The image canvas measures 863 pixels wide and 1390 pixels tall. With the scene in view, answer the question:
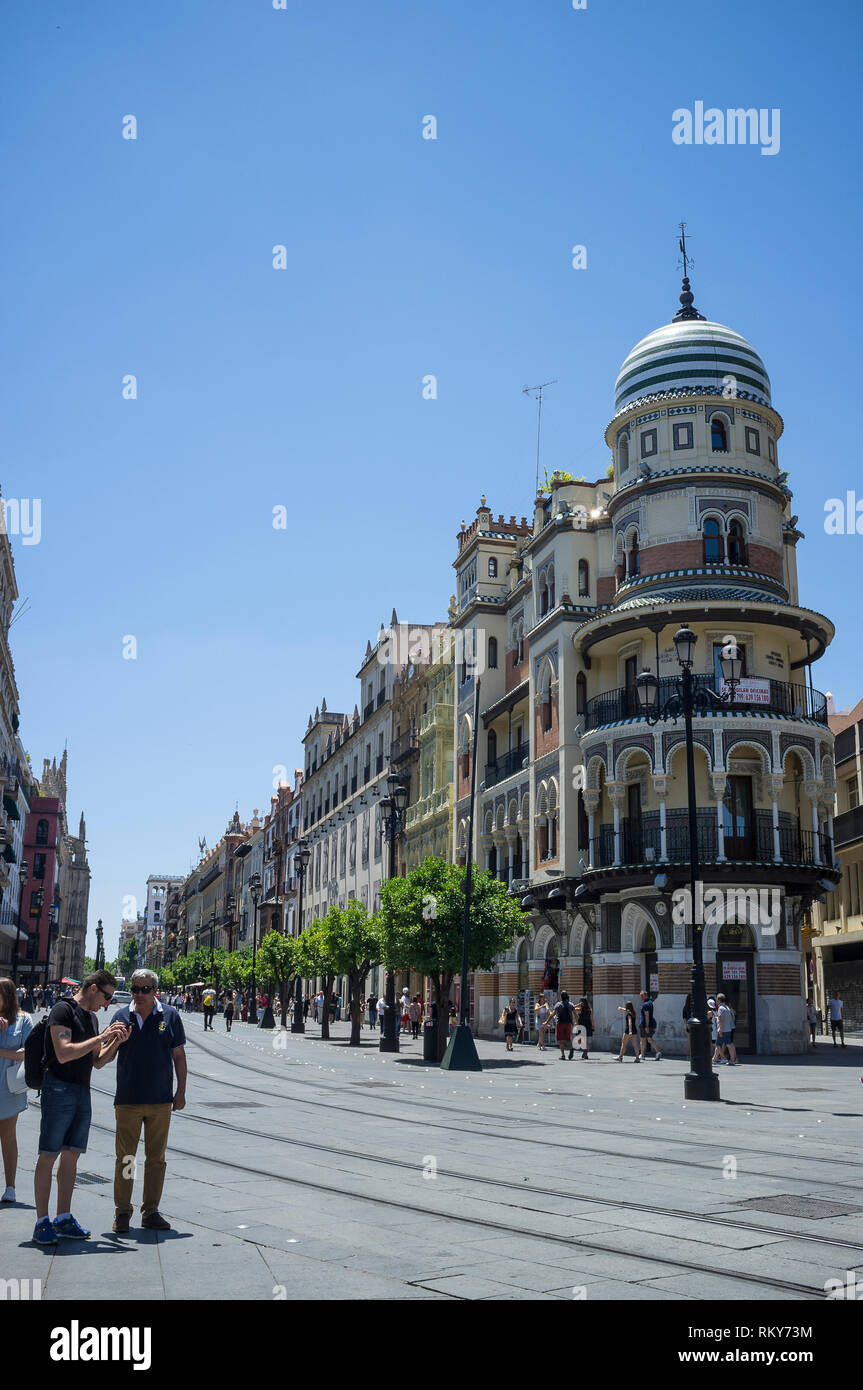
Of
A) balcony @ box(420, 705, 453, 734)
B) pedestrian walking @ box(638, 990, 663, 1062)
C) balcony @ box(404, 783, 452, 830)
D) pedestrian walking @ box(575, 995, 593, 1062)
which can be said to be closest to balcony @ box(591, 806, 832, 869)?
pedestrian walking @ box(638, 990, 663, 1062)

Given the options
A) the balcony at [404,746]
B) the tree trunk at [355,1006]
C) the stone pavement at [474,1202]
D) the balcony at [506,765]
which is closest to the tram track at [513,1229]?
the stone pavement at [474,1202]

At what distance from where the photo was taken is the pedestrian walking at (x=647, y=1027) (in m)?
32.0

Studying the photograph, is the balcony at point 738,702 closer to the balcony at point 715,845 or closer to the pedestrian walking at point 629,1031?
the balcony at point 715,845

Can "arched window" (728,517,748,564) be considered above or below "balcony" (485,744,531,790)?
above

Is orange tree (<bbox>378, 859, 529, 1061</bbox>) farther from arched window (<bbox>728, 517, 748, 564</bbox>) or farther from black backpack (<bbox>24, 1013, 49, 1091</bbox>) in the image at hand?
black backpack (<bbox>24, 1013, 49, 1091</bbox>)

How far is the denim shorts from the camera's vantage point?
25.3ft

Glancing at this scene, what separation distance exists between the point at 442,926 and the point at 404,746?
31523mm

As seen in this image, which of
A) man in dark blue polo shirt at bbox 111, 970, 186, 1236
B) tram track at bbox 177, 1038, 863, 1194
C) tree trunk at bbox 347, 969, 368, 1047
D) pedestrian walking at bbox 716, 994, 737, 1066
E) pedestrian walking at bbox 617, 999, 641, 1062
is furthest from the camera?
tree trunk at bbox 347, 969, 368, 1047

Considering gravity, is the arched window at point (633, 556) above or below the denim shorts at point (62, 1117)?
above

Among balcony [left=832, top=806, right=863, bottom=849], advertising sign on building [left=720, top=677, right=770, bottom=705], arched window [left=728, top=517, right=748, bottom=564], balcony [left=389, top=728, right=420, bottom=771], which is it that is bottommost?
balcony [left=832, top=806, right=863, bottom=849]

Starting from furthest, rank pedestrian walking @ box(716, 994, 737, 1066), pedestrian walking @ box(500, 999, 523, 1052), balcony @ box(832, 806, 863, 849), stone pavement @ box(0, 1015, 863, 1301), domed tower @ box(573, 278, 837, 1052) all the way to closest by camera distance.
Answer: balcony @ box(832, 806, 863, 849) → pedestrian walking @ box(500, 999, 523, 1052) → domed tower @ box(573, 278, 837, 1052) → pedestrian walking @ box(716, 994, 737, 1066) → stone pavement @ box(0, 1015, 863, 1301)

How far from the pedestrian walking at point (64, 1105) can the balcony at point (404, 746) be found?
52.9m

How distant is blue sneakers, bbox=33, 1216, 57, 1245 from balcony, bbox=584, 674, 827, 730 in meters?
29.5
